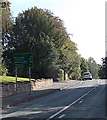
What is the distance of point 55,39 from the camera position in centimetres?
6594

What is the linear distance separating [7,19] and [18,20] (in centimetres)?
2854

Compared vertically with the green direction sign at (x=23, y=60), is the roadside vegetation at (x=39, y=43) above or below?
above

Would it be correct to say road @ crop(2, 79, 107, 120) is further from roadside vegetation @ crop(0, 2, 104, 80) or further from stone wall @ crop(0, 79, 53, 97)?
roadside vegetation @ crop(0, 2, 104, 80)

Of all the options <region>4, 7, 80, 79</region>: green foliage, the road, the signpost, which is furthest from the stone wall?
<region>4, 7, 80, 79</region>: green foliage

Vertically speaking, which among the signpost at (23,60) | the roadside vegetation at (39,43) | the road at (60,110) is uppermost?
the roadside vegetation at (39,43)

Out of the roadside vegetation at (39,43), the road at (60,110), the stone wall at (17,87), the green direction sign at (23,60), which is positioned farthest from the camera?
the roadside vegetation at (39,43)

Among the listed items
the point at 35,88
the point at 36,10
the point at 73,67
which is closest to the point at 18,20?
the point at 36,10

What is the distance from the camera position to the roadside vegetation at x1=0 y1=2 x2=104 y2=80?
62.6 m

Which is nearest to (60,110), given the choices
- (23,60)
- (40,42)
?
(23,60)

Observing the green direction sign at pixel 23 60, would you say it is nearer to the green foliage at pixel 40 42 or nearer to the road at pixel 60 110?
the road at pixel 60 110

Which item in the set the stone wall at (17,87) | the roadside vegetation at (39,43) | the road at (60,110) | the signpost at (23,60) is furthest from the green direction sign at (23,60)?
the roadside vegetation at (39,43)

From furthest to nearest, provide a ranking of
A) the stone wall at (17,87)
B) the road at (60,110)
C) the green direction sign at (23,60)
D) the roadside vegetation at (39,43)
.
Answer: the roadside vegetation at (39,43)
the green direction sign at (23,60)
the stone wall at (17,87)
the road at (60,110)

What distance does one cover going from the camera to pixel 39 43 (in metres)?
62.7

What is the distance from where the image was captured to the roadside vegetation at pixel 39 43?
6256cm
